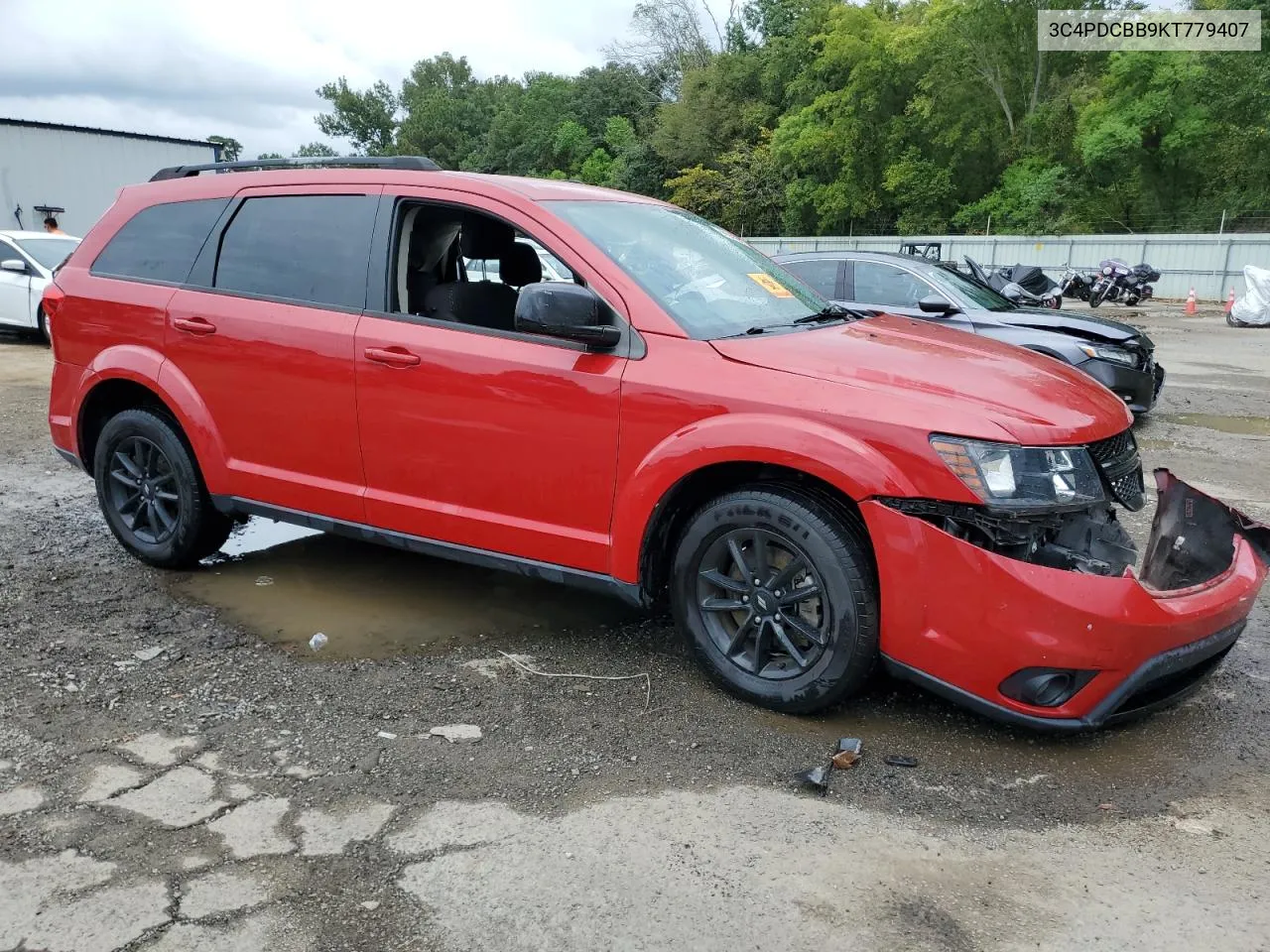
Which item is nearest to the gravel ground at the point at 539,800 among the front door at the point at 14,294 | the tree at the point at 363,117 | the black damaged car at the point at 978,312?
the black damaged car at the point at 978,312

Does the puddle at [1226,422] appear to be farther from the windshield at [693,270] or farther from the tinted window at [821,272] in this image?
the windshield at [693,270]

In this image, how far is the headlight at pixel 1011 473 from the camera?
2.98m

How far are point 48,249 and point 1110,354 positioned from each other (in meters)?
13.7

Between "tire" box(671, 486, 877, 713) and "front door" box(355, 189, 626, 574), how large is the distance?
15.8 inches

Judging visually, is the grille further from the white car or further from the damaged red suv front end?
the white car

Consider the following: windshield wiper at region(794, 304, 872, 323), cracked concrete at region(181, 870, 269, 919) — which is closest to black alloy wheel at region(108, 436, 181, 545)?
cracked concrete at region(181, 870, 269, 919)

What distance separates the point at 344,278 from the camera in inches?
164

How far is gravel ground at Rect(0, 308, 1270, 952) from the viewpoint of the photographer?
246cm

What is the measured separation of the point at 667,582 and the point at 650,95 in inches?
2850

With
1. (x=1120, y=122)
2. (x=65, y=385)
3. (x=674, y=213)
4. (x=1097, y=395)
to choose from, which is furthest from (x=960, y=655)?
(x=1120, y=122)

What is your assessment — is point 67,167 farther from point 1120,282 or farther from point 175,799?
point 1120,282

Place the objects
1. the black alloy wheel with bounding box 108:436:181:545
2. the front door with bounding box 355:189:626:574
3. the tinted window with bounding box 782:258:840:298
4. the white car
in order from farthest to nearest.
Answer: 1. the white car
2. the tinted window with bounding box 782:258:840:298
3. the black alloy wheel with bounding box 108:436:181:545
4. the front door with bounding box 355:189:626:574

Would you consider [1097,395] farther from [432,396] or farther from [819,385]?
[432,396]

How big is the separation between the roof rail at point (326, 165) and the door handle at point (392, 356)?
2.50 feet
